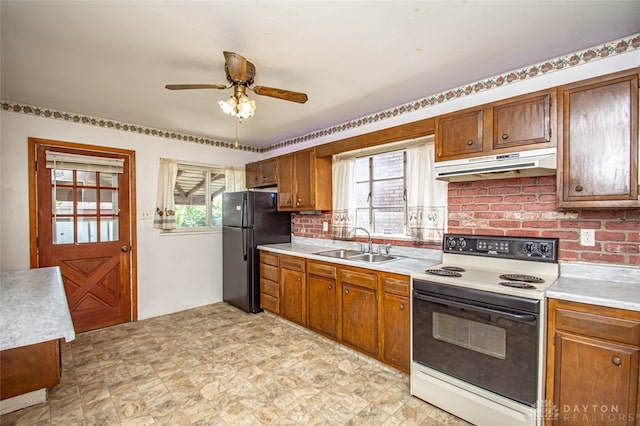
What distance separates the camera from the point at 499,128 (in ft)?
6.82

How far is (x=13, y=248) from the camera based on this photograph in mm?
2885

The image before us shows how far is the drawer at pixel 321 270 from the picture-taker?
2.90 metres

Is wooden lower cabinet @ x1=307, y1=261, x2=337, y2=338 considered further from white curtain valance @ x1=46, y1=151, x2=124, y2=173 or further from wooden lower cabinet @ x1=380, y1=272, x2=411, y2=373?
white curtain valance @ x1=46, y1=151, x2=124, y2=173

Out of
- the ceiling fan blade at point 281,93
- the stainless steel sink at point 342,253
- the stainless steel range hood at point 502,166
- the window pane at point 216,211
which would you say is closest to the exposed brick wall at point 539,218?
the stainless steel range hood at point 502,166

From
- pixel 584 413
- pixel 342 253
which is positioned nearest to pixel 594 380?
pixel 584 413

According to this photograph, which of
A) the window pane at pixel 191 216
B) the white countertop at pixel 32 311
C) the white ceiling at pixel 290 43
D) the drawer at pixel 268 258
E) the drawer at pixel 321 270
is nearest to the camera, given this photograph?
the white countertop at pixel 32 311

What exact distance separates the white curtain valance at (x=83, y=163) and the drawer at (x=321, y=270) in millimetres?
2537

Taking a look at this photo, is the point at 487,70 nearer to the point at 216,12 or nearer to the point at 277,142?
the point at 216,12

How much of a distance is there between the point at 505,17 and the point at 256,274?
3461 mm

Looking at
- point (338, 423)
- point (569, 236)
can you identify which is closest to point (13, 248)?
point (338, 423)

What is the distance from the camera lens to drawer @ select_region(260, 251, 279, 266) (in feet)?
11.9

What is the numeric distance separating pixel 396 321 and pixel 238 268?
7.72 feet

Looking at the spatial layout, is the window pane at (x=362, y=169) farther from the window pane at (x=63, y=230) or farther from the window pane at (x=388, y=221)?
the window pane at (x=63, y=230)

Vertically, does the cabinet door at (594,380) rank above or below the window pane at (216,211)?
below
